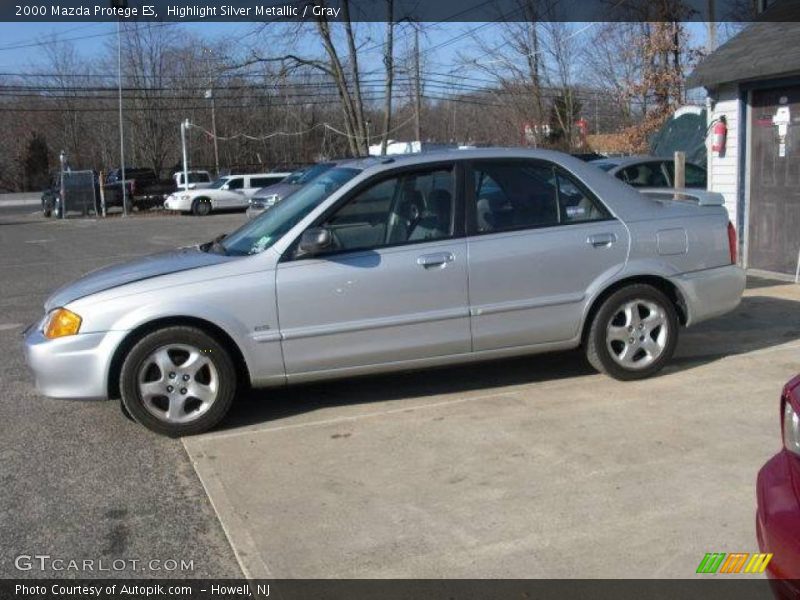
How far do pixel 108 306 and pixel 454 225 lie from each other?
221 centimetres

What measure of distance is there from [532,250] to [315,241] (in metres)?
1.47

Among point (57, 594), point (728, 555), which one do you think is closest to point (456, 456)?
point (728, 555)

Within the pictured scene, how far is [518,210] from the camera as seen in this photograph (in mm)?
5535

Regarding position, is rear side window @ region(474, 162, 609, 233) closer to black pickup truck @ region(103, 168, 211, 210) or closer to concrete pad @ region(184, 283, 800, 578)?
concrete pad @ region(184, 283, 800, 578)

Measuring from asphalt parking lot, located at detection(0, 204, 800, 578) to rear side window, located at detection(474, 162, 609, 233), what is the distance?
1171 millimetres

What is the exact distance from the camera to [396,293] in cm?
514

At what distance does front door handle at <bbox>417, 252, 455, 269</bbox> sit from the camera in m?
5.19

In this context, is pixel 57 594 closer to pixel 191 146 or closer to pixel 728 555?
pixel 728 555

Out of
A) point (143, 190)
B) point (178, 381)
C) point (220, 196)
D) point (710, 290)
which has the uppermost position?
point (143, 190)

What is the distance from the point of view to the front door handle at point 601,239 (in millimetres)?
5543

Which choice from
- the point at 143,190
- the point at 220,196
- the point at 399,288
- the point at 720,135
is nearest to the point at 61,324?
the point at 399,288

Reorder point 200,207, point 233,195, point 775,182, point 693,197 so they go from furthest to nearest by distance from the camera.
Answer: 1. point 233,195
2. point 200,207
3. point 775,182
4. point 693,197

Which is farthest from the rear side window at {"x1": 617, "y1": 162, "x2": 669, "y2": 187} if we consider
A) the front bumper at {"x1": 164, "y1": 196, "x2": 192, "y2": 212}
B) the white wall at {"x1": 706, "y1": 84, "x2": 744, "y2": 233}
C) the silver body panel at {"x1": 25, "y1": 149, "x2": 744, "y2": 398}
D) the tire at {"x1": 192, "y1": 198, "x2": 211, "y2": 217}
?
the front bumper at {"x1": 164, "y1": 196, "x2": 192, "y2": 212}

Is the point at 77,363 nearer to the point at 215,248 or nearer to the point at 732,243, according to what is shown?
the point at 215,248
